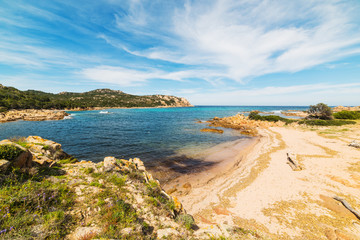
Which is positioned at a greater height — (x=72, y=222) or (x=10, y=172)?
(x=10, y=172)

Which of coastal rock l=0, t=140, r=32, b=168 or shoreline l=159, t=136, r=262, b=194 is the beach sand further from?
coastal rock l=0, t=140, r=32, b=168

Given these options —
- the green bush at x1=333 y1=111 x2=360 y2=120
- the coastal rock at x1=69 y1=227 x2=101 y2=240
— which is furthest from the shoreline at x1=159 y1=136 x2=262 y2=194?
the green bush at x1=333 y1=111 x2=360 y2=120

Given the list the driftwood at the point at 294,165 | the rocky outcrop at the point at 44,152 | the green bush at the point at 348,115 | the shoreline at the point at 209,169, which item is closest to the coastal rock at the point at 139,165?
the shoreline at the point at 209,169

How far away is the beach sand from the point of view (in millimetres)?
6625

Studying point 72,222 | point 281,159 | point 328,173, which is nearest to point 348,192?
point 328,173

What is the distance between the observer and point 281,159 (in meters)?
15.6

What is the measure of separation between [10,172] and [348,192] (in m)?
18.5

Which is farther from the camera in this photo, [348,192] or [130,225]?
[348,192]

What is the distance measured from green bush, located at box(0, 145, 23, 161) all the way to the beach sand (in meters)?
8.21

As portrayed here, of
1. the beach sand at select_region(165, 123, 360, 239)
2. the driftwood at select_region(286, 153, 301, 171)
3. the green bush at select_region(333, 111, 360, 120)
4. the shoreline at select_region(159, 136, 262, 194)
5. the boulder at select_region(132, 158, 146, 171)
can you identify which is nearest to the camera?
the beach sand at select_region(165, 123, 360, 239)

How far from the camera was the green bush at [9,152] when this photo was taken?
5.30 meters

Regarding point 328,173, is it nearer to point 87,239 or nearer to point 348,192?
point 348,192

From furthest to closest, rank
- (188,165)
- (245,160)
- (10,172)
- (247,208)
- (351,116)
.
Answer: (351,116), (245,160), (188,165), (247,208), (10,172)

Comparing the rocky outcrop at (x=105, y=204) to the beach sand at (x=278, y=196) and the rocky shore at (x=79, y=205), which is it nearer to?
the rocky shore at (x=79, y=205)
